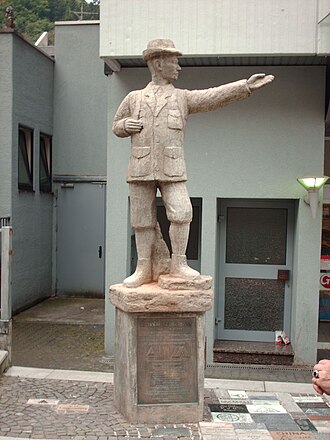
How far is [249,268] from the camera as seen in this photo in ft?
30.1

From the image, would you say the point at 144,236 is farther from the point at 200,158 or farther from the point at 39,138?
the point at 39,138

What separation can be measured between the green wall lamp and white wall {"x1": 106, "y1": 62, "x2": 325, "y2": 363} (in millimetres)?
255

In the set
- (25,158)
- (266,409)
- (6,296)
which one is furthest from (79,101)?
(266,409)

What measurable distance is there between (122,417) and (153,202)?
204cm

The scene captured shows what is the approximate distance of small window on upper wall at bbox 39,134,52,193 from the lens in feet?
43.6

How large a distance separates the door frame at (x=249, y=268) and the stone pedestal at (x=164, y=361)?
12.3 feet

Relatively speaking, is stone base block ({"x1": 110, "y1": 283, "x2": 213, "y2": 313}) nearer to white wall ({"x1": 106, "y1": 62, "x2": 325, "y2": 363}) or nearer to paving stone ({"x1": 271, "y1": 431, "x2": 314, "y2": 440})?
paving stone ({"x1": 271, "y1": 431, "x2": 314, "y2": 440})

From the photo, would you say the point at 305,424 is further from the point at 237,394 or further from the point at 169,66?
the point at 169,66

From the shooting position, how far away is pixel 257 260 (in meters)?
9.19

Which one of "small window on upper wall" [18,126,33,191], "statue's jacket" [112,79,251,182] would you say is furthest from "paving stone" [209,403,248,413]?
"small window on upper wall" [18,126,33,191]

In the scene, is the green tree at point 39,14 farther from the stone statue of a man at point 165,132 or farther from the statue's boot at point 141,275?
the statue's boot at point 141,275

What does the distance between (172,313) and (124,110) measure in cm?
196

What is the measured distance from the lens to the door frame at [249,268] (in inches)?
358

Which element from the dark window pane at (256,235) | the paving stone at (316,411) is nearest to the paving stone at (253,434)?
the paving stone at (316,411)
